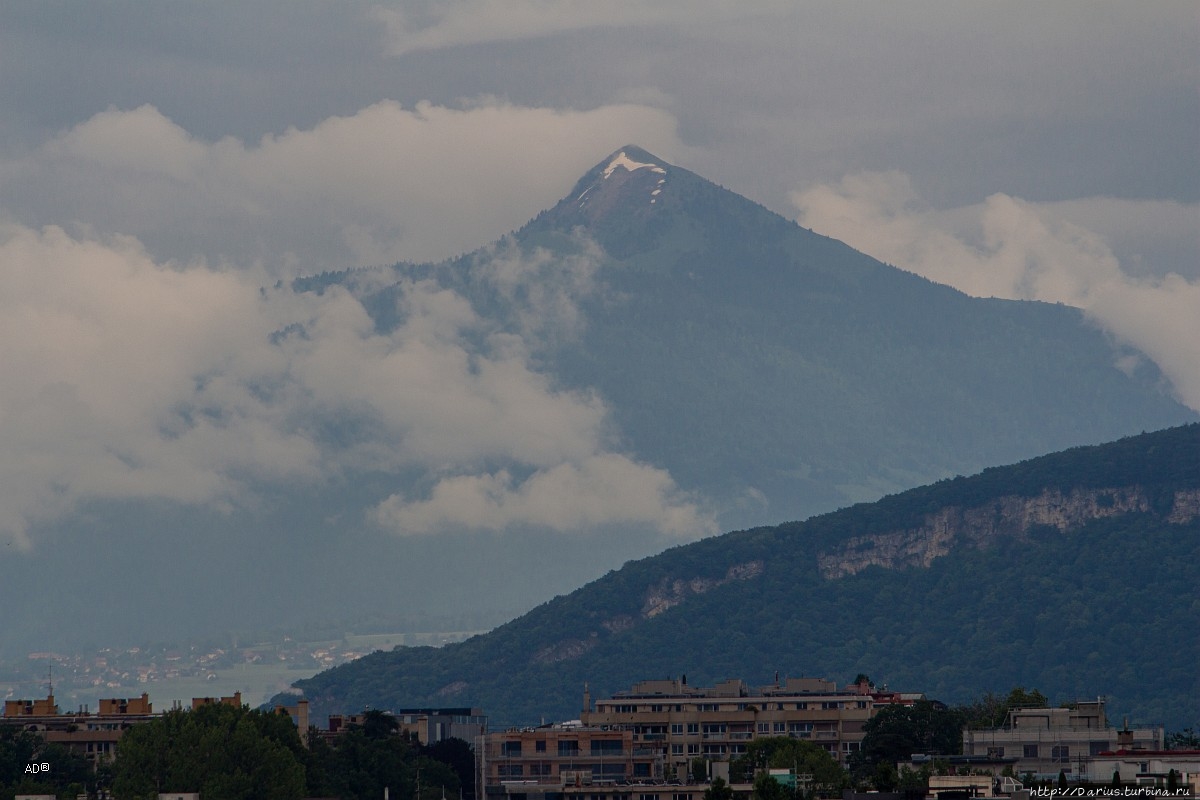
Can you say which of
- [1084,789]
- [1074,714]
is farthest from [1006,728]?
[1084,789]

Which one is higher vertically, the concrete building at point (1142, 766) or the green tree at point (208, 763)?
the green tree at point (208, 763)

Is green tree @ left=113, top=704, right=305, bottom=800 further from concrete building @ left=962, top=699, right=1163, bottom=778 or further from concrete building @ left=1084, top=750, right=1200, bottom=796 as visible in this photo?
concrete building @ left=1084, top=750, right=1200, bottom=796

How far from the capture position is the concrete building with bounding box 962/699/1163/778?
17288 centimetres

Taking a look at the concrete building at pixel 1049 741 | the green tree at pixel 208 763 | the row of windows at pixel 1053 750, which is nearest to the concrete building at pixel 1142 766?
the concrete building at pixel 1049 741

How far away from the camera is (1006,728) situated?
195250 millimetres

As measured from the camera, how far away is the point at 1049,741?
7087 inches

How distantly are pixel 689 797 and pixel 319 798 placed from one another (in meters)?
26.3

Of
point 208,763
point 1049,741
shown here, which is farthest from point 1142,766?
point 208,763

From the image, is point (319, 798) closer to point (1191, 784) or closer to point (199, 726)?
point (199, 726)

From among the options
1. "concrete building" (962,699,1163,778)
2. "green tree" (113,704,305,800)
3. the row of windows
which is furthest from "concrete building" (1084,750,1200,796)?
"green tree" (113,704,305,800)

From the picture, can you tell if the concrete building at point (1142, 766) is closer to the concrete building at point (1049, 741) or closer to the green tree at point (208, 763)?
the concrete building at point (1049, 741)

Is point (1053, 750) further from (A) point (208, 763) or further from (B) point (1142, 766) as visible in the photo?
(A) point (208, 763)

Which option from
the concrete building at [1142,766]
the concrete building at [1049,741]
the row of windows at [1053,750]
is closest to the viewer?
the concrete building at [1142,766]

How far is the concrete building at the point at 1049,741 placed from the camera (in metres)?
173
